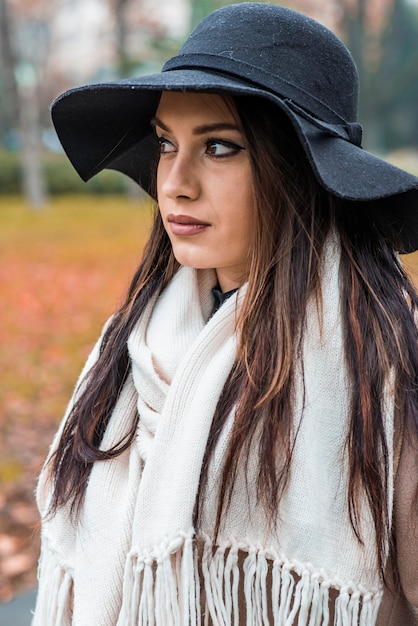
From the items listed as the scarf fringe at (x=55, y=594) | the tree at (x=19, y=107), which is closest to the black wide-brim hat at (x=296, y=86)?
the scarf fringe at (x=55, y=594)

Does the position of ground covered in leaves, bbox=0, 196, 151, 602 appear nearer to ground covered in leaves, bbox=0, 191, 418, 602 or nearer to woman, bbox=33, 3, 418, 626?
ground covered in leaves, bbox=0, 191, 418, 602

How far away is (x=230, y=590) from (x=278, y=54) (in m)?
1.10

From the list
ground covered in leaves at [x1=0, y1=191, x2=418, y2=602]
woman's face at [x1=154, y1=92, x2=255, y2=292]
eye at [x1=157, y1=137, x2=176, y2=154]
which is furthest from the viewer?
ground covered in leaves at [x1=0, y1=191, x2=418, y2=602]

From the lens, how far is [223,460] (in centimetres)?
147

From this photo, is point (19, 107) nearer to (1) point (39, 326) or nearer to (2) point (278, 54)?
(1) point (39, 326)

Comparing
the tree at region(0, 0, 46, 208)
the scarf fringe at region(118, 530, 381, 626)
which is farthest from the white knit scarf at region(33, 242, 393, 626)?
the tree at region(0, 0, 46, 208)

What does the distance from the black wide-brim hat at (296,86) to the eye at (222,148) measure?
0.13 meters

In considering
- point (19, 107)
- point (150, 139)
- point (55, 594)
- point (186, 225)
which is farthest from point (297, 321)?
point (19, 107)

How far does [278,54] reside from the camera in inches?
56.7

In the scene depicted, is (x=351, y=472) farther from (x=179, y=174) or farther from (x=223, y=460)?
(x=179, y=174)

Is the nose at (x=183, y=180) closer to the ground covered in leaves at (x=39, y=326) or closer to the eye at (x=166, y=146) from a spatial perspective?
the eye at (x=166, y=146)

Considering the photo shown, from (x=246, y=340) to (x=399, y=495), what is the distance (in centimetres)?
45

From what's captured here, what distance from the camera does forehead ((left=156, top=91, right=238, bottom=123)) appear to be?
1.46m

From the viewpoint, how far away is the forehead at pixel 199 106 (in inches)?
57.5
